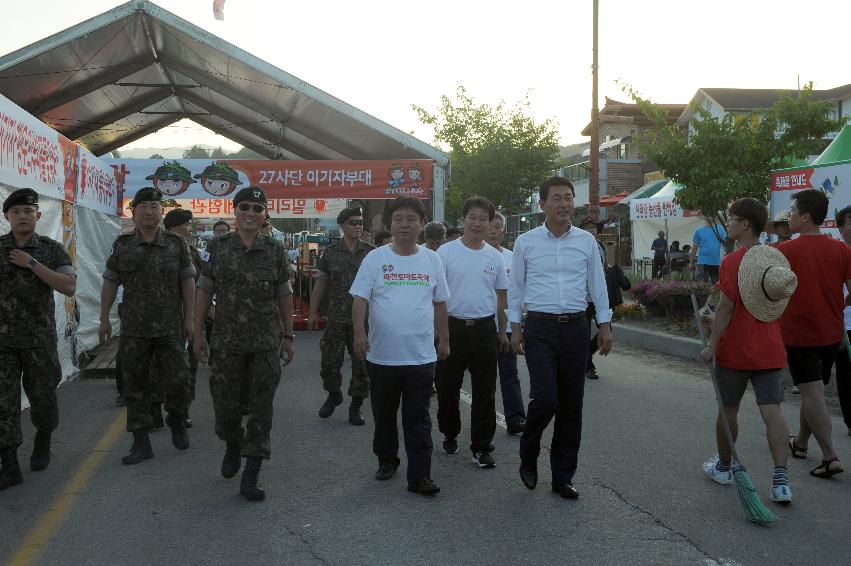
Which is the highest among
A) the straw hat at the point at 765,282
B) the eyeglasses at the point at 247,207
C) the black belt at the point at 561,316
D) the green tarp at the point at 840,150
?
the green tarp at the point at 840,150

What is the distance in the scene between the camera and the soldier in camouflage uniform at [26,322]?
18.3ft

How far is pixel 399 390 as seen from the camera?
17.9 ft

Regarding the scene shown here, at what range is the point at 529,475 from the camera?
17.5 ft

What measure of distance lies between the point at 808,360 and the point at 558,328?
6.43ft

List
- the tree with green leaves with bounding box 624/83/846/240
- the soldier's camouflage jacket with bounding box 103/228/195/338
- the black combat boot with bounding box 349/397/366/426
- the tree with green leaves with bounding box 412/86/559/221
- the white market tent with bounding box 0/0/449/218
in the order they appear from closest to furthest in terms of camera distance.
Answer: the soldier's camouflage jacket with bounding box 103/228/195/338, the black combat boot with bounding box 349/397/366/426, the white market tent with bounding box 0/0/449/218, the tree with green leaves with bounding box 624/83/846/240, the tree with green leaves with bounding box 412/86/559/221

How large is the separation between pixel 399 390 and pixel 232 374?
1046 mm

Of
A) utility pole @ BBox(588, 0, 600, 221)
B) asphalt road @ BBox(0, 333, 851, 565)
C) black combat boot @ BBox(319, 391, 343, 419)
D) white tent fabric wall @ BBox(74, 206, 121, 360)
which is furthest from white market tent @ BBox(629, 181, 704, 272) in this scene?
asphalt road @ BBox(0, 333, 851, 565)

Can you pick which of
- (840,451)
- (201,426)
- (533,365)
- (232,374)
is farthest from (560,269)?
(201,426)

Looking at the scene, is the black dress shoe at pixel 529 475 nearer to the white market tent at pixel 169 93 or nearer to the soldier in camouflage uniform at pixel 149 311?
the soldier in camouflage uniform at pixel 149 311

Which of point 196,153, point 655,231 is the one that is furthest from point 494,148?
point 196,153

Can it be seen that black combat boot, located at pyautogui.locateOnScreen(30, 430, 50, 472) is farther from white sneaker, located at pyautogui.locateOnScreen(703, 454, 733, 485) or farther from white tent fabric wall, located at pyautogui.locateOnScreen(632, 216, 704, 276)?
white tent fabric wall, located at pyautogui.locateOnScreen(632, 216, 704, 276)

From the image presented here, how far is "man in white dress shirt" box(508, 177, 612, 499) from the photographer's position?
5.22m

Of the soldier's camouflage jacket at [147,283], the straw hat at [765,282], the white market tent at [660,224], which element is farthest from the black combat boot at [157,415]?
the white market tent at [660,224]

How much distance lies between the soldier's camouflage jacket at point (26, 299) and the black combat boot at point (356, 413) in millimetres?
2610
